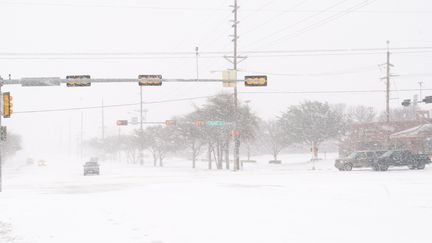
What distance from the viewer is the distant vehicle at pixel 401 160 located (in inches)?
1389

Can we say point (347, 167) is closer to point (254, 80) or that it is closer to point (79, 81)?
point (254, 80)

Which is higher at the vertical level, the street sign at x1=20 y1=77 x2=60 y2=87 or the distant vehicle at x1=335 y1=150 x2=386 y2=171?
the street sign at x1=20 y1=77 x2=60 y2=87

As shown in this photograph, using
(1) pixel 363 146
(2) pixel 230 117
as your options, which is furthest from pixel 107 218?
(1) pixel 363 146

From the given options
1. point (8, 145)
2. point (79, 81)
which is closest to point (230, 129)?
point (79, 81)

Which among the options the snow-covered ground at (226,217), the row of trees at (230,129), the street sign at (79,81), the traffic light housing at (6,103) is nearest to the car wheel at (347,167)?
the row of trees at (230,129)

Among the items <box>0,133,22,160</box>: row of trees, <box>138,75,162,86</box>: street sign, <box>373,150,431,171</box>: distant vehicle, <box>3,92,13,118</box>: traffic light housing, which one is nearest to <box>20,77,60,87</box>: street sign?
<box>3,92,13,118</box>: traffic light housing

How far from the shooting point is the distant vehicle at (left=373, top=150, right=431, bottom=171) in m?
35.3

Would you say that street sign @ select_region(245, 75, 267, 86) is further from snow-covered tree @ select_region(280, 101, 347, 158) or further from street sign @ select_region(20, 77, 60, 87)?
snow-covered tree @ select_region(280, 101, 347, 158)

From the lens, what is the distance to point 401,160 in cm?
3553

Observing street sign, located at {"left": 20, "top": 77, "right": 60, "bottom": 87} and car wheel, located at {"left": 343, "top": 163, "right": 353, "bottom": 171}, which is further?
car wheel, located at {"left": 343, "top": 163, "right": 353, "bottom": 171}

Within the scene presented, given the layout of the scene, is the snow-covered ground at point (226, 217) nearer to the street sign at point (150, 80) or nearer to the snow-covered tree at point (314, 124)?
the street sign at point (150, 80)

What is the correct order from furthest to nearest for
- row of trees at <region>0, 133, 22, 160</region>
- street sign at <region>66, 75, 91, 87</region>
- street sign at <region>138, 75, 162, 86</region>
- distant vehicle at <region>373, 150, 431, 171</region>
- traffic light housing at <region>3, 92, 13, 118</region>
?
1. row of trees at <region>0, 133, 22, 160</region>
2. distant vehicle at <region>373, 150, 431, 171</region>
3. street sign at <region>138, 75, 162, 86</region>
4. street sign at <region>66, 75, 91, 87</region>
5. traffic light housing at <region>3, 92, 13, 118</region>

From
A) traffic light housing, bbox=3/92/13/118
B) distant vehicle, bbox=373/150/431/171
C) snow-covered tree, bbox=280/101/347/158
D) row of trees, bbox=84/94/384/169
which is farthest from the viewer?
snow-covered tree, bbox=280/101/347/158

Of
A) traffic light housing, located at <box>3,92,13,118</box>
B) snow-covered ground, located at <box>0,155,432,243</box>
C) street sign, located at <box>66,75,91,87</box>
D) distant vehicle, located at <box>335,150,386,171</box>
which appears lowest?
distant vehicle, located at <box>335,150,386,171</box>
